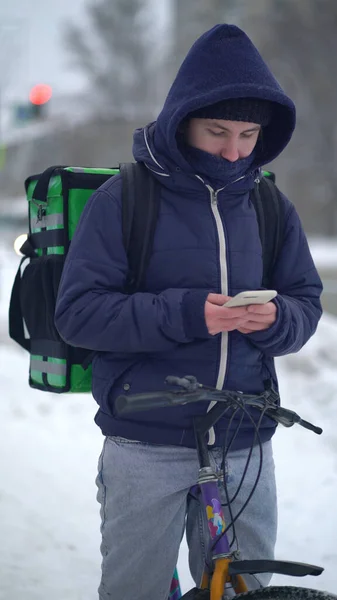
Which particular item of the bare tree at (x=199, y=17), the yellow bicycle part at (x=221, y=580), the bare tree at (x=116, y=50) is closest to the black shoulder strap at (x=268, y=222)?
the yellow bicycle part at (x=221, y=580)

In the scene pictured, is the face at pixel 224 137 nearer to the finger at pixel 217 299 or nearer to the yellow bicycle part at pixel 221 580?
the finger at pixel 217 299

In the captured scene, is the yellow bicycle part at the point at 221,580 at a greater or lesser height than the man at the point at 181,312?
lesser

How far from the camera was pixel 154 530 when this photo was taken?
2355 mm

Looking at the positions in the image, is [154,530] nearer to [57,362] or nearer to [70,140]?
[57,362]

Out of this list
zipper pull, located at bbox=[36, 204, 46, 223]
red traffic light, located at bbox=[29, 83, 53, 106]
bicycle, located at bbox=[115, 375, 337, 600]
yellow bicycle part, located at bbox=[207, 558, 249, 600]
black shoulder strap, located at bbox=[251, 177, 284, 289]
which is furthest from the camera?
red traffic light, located at bbox=[29, 83, 53, 106]

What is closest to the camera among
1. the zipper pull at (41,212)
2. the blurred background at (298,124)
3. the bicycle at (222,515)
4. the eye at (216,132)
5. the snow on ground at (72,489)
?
the bicycle at (222,515)

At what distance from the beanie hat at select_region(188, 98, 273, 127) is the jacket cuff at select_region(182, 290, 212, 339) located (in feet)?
1.59

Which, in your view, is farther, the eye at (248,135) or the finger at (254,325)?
the eye at (248,135)

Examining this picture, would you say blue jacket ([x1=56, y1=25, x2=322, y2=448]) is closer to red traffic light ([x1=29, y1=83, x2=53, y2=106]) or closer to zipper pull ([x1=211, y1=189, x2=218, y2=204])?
zipper pull ([x1=211, y1=189, x2=218, y2=204])

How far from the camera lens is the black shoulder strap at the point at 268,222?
246 cm

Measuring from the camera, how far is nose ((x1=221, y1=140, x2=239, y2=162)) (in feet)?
7.45

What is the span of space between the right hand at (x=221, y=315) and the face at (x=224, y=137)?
Answer: 40cm

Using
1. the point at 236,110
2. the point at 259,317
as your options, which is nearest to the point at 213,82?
the point at 236,110

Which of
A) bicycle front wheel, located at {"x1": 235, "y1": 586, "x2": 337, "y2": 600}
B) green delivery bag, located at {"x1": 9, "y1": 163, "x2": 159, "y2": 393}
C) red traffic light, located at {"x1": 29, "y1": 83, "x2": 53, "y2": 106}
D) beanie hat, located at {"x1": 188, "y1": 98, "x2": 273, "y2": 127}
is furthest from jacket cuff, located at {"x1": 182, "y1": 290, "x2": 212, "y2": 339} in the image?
red traffic light, located at {"x1": 29, "y1": 83, "x2": 53, "y2": 106}
